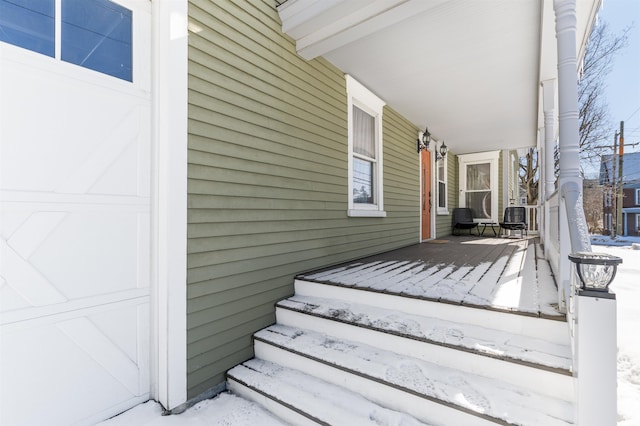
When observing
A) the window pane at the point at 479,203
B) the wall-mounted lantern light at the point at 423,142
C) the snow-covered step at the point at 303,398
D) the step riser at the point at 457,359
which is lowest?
the snow-covered step at the point at 303,398

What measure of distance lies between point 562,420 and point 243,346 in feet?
6.40

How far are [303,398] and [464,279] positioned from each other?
1.78m

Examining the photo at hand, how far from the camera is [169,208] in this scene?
1.90 m

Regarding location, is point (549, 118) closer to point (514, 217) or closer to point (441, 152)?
point (441, 152)

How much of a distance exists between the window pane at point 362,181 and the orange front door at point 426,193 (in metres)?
2.37

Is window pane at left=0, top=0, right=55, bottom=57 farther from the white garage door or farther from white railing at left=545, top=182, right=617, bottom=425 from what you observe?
white railing at left=545, top=182, right=617, bottom=425

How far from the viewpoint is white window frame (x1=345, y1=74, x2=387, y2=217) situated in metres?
3.80

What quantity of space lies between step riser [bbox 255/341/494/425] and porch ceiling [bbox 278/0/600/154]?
273 centimetres

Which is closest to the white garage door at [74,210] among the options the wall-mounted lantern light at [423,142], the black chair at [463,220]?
the wall-mounted lantern light at [423,142]

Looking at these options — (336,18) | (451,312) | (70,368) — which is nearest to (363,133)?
(336,18)

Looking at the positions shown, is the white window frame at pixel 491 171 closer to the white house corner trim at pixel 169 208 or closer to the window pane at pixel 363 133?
the window pane at pixel 363 133

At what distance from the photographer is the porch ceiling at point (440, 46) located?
257cm

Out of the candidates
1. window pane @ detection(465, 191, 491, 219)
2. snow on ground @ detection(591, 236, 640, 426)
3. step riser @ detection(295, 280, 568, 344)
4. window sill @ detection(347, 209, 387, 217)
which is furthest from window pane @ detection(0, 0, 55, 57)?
window pane @ detection(465, 191, 491, 219)

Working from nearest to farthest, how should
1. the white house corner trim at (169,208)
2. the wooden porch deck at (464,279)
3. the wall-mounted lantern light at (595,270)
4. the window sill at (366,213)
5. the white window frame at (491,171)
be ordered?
the wall-mounted lantern light at (595,270) < the white house corner trim at (169,208) < the wooden porch deck at (464,279) < the window sill at (366,213) < the white window frame at (491,171)
